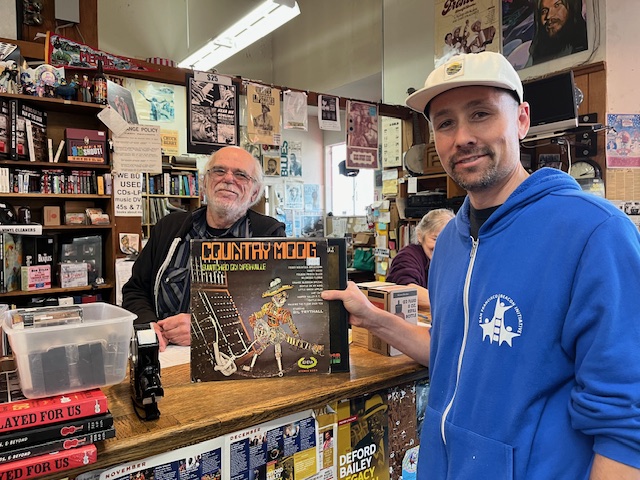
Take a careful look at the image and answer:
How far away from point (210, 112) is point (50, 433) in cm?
328

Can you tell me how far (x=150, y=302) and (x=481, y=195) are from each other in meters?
1.59

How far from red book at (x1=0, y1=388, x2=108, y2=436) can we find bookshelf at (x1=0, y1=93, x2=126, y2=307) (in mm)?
3399

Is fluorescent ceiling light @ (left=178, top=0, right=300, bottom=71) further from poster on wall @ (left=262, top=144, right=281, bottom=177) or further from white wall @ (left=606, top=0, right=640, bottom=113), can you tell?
white wall @ (left=606, top=0, right=640, bottom=113)

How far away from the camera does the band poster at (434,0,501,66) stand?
4629mm

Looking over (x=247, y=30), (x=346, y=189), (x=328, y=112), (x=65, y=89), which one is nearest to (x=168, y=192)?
(x=247, y=30)

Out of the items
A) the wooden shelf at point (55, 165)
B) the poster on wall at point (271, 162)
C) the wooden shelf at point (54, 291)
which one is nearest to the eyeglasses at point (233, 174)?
the wooden shelf at point (55, 165)

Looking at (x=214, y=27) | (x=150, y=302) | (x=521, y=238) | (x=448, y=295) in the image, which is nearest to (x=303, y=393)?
(x=448, y=295)

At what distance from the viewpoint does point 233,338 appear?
1.22m

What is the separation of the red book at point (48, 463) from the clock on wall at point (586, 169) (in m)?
3.91

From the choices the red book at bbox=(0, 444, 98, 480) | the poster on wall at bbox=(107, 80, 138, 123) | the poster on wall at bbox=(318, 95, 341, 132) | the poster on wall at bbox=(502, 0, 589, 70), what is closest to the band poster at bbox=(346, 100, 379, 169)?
the poster on wall at bbox=(318, 95, 341, 132)

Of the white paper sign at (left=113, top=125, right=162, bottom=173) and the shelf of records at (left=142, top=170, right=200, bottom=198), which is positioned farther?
the shelf of records at (left=142, top=170, right=200, bottom=198)

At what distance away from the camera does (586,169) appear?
12.3 feet

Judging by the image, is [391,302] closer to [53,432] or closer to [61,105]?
[53,432]

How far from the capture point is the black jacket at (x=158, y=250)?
82.6 inches
